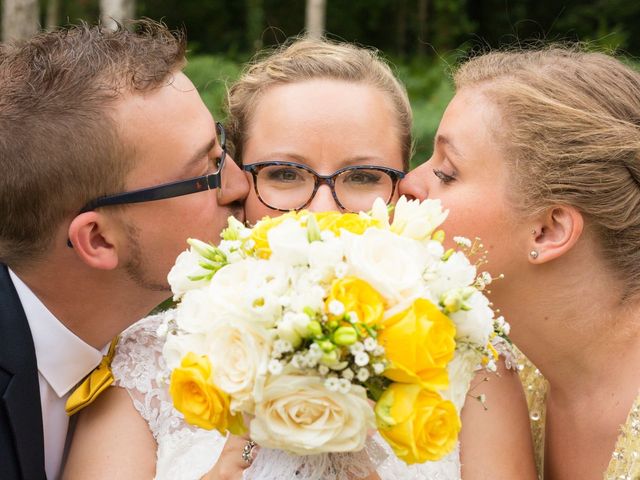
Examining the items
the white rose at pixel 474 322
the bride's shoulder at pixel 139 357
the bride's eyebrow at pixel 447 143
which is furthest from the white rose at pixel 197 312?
the bride's eyebrow at pixel 447 143

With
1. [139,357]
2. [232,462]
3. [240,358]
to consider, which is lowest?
[139,357]

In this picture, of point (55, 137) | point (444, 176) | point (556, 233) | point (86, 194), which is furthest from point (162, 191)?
point (556, 233)

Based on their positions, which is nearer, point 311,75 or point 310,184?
point 310,184

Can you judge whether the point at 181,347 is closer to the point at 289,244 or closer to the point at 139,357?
the point at 289,244

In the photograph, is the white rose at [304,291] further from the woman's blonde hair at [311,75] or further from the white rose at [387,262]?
the woman's blonde hair at [311,75]

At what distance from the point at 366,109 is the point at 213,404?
1.80 m

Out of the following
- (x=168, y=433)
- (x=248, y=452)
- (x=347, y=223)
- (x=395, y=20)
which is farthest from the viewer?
(x=395, y=20)

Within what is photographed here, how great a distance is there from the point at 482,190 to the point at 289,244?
4.17ft

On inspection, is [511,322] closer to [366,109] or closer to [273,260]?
[366,109]

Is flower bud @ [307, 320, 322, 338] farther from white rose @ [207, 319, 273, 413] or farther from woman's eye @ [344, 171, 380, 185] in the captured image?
woman's eye @ [344, 171, 380, 185]

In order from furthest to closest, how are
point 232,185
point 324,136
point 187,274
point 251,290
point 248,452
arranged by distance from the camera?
point 232,185 < point 324,136 < point 248,452 < point 187,274 < point 251,290

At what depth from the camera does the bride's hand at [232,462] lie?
8.86 feet

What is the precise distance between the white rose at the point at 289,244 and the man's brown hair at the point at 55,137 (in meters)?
1.34

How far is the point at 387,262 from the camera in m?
2.31
